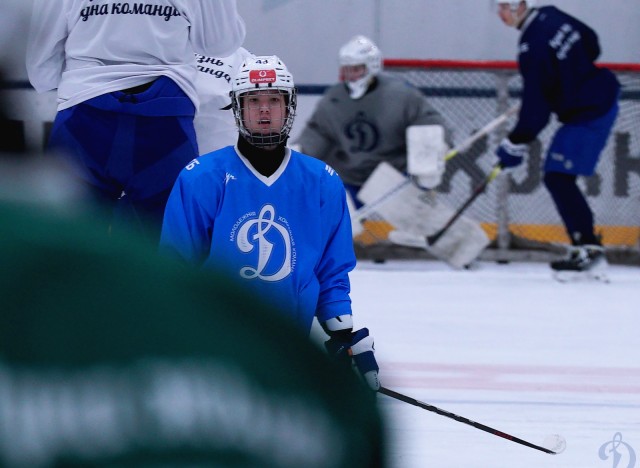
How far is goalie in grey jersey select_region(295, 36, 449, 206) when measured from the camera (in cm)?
683

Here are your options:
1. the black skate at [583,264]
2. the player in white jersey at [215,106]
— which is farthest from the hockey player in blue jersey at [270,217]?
the black skate at [583,264]

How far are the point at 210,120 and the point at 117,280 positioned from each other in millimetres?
2781

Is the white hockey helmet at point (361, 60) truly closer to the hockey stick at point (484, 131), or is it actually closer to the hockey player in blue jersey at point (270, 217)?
the hockey stick at point (484, 131)

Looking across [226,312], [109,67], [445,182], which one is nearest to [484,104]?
[445,182]

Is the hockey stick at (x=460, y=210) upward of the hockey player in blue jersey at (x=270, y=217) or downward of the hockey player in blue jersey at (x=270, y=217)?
downward

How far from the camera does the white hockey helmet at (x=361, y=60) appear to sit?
6.80m

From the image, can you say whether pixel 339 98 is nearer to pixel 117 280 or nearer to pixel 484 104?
pixel 484 104

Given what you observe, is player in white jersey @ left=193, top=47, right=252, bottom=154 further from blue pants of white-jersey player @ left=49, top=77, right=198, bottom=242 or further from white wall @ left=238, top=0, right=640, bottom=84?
white wall @ left=238, top=0, right=640, bottom=84

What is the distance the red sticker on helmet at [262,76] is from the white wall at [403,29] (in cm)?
452

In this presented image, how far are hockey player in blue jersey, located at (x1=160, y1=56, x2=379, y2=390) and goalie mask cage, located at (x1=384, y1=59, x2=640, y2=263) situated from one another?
13.7 ft

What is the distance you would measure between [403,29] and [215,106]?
166 inches

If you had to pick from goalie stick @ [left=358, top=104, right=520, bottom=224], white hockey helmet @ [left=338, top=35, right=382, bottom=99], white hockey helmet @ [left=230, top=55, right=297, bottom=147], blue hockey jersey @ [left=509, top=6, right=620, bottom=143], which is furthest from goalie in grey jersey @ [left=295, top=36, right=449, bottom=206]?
white hockey helmet @ [left=230, top=55, right=297, bottom=147]

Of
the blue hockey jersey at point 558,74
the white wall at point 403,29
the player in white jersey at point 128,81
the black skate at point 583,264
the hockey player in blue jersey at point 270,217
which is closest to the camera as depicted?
the hockey player in blue jersey at point 270,217

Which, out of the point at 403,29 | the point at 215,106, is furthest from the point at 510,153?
the point at 215,106
